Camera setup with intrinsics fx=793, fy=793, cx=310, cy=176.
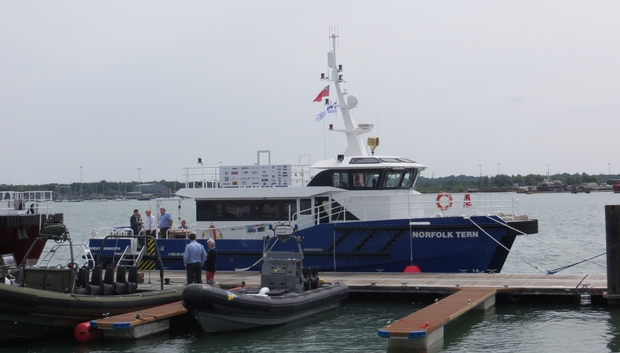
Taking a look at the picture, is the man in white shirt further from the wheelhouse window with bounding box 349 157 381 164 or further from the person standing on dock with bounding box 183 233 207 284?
the wheelhouse window with bounding box 349 157 381 164

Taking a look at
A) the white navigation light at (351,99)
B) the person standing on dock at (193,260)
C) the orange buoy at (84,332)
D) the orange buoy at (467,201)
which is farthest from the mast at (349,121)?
the orange buoy at (84,332)

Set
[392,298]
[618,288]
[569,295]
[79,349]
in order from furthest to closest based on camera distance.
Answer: [392,298] < [569,295] < [618,288] < [79,349]

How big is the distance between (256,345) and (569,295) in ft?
21.9

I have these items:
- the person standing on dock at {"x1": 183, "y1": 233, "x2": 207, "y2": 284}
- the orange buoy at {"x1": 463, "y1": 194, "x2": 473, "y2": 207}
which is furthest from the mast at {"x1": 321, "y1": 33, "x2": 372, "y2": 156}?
the person standing on dock at {"x1": 183, "y1": 233, "x2": 207, "y2": 284}

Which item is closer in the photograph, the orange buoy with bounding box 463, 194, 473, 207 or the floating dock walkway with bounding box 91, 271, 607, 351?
the floating dock walkway with bounding box 91, 271, 607, 351

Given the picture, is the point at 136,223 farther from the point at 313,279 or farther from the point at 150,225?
the point at 313,279

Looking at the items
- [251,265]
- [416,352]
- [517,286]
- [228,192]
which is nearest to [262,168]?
[228,192]

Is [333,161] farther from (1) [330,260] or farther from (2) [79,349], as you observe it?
(2) [79,349]

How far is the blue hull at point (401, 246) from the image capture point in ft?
59.8

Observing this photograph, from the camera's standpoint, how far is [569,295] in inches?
630

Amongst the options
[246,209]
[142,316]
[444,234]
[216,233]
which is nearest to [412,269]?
[444,234]

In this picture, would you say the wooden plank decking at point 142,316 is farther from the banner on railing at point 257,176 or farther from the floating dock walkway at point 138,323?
the banner on railing at point 257,176

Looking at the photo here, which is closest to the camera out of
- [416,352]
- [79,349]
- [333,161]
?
[416,352]

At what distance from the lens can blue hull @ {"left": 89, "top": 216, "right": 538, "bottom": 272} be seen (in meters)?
18.2
